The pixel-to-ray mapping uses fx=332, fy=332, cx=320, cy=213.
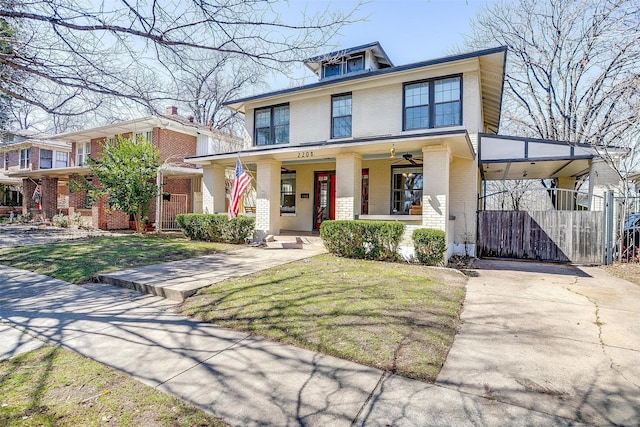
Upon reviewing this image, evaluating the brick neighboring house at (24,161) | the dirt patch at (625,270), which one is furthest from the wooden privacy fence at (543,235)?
the brick neighboring house at (24,161)

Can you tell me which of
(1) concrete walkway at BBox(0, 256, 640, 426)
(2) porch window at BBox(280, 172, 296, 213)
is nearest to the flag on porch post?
(2) porch window at BBox(280, 172, 296, 213)

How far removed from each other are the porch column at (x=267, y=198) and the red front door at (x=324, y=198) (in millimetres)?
2616

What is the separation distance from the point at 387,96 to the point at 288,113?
4206 mm

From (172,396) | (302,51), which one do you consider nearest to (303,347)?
(172,396)

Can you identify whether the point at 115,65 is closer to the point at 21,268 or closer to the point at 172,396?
the point at 172,396

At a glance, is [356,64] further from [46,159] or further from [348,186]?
[46,159]

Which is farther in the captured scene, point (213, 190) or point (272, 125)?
point (272, 125)

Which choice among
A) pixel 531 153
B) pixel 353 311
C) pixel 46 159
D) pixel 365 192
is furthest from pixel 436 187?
pixel 46 159

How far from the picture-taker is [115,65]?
16.2 ft

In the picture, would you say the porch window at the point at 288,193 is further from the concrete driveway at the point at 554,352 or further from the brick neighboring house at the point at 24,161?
the brick neighboring house at the point at 24,161

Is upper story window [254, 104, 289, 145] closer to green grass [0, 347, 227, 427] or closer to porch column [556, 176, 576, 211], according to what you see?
green grass [0, 347, 227, 427]

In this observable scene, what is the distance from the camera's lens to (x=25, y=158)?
90.0ft

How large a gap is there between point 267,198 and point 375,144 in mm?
4522

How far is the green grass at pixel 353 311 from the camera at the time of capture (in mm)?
3525
